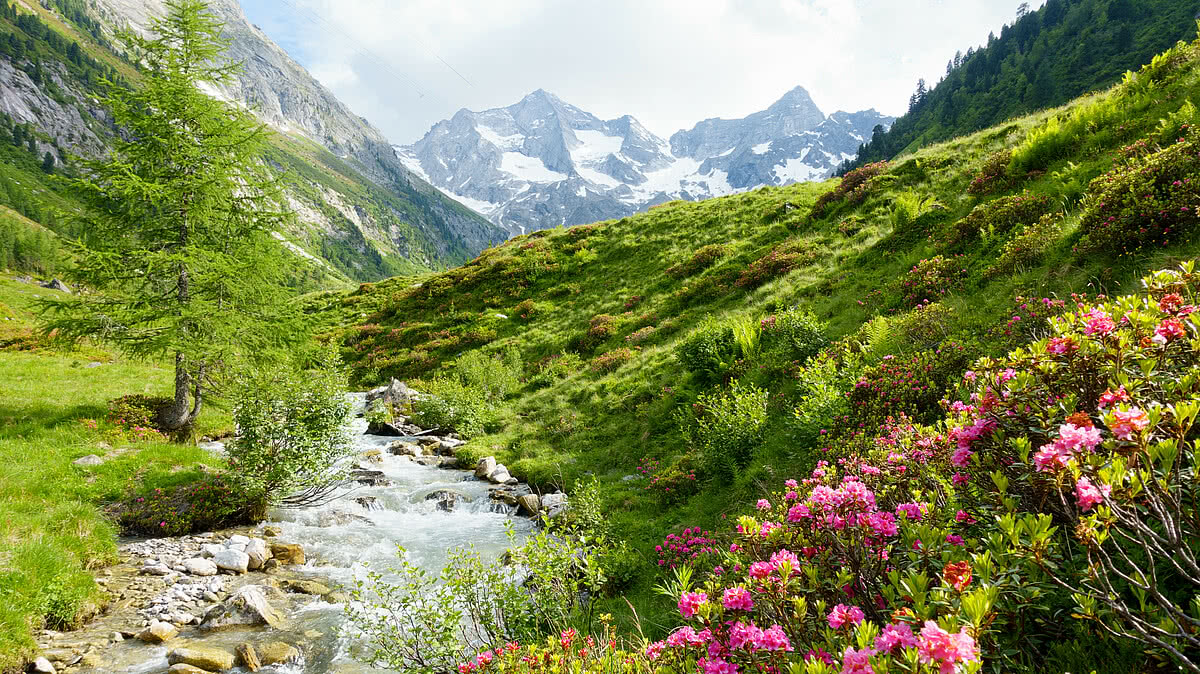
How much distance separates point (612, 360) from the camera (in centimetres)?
1839

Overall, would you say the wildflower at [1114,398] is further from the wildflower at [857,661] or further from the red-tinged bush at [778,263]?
the red-tinged bush at [778,263]

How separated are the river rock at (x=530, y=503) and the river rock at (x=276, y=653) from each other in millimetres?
5392

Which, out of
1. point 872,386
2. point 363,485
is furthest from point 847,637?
point 363,485

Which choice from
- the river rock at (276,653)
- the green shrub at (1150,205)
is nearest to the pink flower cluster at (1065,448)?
the green shrub at (1150,205)

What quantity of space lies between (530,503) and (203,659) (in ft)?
21.2

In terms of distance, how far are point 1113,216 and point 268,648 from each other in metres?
14.4

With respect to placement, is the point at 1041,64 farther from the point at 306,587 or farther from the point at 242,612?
the point at 242,612

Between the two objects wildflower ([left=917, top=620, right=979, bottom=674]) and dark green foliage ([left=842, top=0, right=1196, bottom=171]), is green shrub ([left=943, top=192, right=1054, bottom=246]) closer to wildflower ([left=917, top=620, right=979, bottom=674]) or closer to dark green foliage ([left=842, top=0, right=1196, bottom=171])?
wildflower ([left=917, top=620, right=979, bottom=674])

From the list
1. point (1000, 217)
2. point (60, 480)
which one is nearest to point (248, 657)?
point (60, 480)

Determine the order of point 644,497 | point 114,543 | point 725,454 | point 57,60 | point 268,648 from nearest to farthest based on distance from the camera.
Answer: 1. point 268,648
2. point 114,543
3. point 725,454
4. point 644,497
5. point 57,60

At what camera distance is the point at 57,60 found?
566 feet

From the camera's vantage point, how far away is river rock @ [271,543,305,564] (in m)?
9.30

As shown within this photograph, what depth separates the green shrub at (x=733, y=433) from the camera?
30.8 ft

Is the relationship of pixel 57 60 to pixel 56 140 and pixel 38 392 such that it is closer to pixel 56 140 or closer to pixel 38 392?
pixel 56 140
